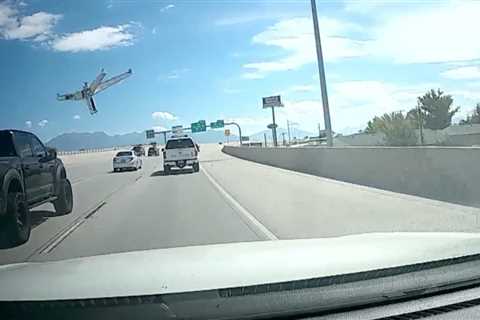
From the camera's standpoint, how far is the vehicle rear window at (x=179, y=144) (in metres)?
36.9

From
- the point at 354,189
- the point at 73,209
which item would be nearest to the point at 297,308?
the point at 73,209

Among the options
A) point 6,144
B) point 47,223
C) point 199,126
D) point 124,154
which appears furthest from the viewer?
point 199,126

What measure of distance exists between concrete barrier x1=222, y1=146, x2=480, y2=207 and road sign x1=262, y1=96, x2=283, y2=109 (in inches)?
2216

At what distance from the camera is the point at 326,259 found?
15.9 feet

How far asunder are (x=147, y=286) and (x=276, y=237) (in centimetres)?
657

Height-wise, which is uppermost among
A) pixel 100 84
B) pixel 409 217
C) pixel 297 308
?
pixel 100 84

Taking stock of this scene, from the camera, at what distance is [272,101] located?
276 feet

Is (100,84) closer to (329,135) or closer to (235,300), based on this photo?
(235,300)

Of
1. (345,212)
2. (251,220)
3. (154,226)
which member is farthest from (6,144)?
(345,212)

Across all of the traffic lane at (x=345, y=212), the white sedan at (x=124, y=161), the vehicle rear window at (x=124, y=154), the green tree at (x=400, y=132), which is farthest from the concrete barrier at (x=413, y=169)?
the vehicle rear window at (x=124, y=154)

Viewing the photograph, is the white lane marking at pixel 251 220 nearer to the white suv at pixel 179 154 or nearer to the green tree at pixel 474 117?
the white suv at pixel 179 154

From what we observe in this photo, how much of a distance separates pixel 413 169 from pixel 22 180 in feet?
34.5

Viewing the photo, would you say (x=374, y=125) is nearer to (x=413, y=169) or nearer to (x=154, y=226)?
(x=413, y=169)

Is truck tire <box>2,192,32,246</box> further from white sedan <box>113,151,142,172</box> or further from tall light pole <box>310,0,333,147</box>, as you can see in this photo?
white sedan <box>113,151,142,172</box>
